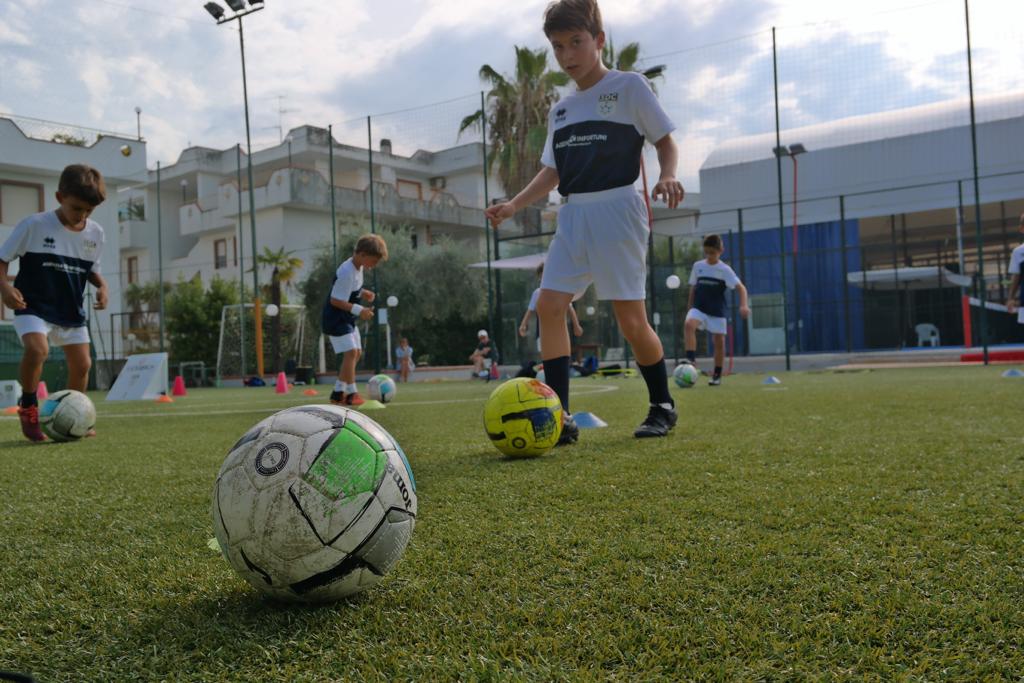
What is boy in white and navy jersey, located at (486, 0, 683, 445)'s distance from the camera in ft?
14.6

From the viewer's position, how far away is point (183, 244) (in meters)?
44.0

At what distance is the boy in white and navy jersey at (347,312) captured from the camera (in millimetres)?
8336

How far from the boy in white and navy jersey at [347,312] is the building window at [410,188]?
114 ft

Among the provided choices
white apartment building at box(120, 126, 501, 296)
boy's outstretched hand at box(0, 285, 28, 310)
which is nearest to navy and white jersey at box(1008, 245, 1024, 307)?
boy's outstretched hand at box(0, 285, 28, 310)

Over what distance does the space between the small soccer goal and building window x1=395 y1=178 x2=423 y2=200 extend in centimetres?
1564

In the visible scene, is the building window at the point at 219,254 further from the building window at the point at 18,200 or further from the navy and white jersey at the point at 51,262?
the navy and white jersey at the point at 51,262

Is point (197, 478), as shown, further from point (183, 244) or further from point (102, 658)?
point (183, 244)

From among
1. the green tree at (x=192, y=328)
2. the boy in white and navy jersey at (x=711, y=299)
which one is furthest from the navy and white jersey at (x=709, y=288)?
the green tree at (x=192, y=328)

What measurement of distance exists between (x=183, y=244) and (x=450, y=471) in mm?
44541

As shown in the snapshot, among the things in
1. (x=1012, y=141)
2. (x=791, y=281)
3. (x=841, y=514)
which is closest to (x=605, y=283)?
(x=841, y=514)

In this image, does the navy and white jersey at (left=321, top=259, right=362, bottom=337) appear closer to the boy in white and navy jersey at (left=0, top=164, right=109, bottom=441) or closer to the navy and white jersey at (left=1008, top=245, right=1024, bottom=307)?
the boy in white and navy jersey at (left=0, top=164, right=109, bottom=441)

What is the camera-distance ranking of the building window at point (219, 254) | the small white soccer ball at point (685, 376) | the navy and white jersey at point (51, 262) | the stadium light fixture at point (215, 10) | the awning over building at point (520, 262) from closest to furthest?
the navy and white jersey at point (51, 262) → the small white soccer ball at point (685, 376) → the awning over building at point (520, 262) → the stadium light fixture at point (215, 10) → the building window at point (219, 254)

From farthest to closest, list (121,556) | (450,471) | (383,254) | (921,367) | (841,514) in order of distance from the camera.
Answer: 1. (921,367)
2. (383,254)
3. (450,471)
4. (841,514)
5. (121,556)

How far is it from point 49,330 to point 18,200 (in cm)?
2821
